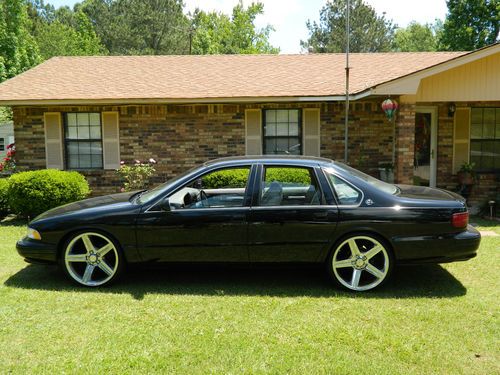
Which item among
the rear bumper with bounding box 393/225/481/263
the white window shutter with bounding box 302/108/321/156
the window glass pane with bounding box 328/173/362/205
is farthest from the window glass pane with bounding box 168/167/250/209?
the white window shutter with bounding box 302/108/321/156

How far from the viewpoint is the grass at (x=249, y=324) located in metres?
3.57

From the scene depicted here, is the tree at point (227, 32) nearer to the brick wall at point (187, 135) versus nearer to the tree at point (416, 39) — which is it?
the tree at point (416, 39)

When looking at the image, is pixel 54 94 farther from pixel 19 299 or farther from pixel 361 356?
pixel 361 356

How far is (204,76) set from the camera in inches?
509

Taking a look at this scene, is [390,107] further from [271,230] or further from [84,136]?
[84,136]

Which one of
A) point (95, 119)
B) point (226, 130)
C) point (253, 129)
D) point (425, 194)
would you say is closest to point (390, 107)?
point (253, 129)

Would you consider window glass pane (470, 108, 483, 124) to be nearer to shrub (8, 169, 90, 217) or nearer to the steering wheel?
the steering wheel

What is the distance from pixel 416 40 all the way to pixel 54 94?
57.8 metres

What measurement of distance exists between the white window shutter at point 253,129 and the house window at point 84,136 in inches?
142

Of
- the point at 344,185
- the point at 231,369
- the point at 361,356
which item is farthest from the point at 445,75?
the point at 231,369

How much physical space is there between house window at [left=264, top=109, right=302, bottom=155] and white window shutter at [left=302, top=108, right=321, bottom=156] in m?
0.15

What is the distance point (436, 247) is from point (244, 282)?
2144mm

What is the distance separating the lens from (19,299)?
4.97 metres

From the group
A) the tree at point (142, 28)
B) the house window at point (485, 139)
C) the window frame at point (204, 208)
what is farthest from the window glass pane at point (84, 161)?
the tree at point (142, 28)
